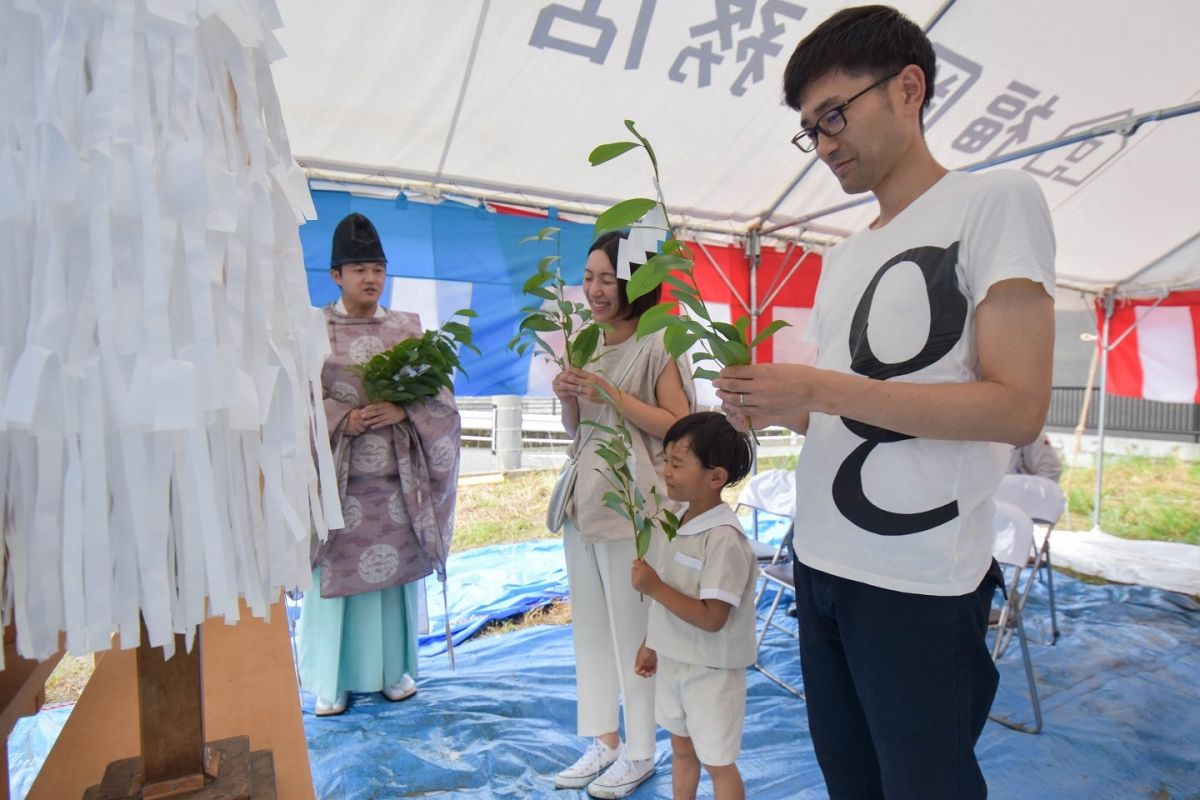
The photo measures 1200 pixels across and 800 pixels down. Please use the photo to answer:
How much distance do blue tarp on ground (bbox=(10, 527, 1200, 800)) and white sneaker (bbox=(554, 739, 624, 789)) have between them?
0.04m

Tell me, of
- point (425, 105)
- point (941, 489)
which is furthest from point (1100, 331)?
point (941, 489)

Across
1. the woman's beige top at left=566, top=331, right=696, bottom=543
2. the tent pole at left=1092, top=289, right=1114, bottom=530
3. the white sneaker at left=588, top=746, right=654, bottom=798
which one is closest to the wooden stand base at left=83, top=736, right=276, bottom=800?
the woman's beige top at left=566, top=331, right=696, bottom=543

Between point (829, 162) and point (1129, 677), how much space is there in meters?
3.20

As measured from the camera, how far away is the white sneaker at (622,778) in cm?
188

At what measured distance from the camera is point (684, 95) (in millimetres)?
3045

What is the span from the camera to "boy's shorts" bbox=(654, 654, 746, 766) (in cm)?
144

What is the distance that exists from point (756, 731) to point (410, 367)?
5.92 ft

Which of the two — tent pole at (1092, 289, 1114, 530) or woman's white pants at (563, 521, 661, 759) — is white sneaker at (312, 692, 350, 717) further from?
tent pole at (1092, 289, 1114, 530)

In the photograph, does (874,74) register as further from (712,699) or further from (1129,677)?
(1129,677)

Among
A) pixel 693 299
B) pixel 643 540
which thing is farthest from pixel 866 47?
pixel 643 540

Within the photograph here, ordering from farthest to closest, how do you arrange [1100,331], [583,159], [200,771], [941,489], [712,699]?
[1100,331]
[583,159]
[712,699]
[941,489]
[200,771]

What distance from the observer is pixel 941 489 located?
32.2 inches

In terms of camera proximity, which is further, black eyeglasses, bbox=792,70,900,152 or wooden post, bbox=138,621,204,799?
black eyeglasses, bbox=792,70,900,152

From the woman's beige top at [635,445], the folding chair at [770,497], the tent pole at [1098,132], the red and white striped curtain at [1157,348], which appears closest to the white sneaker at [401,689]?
the woman's beige top at [635,445]
